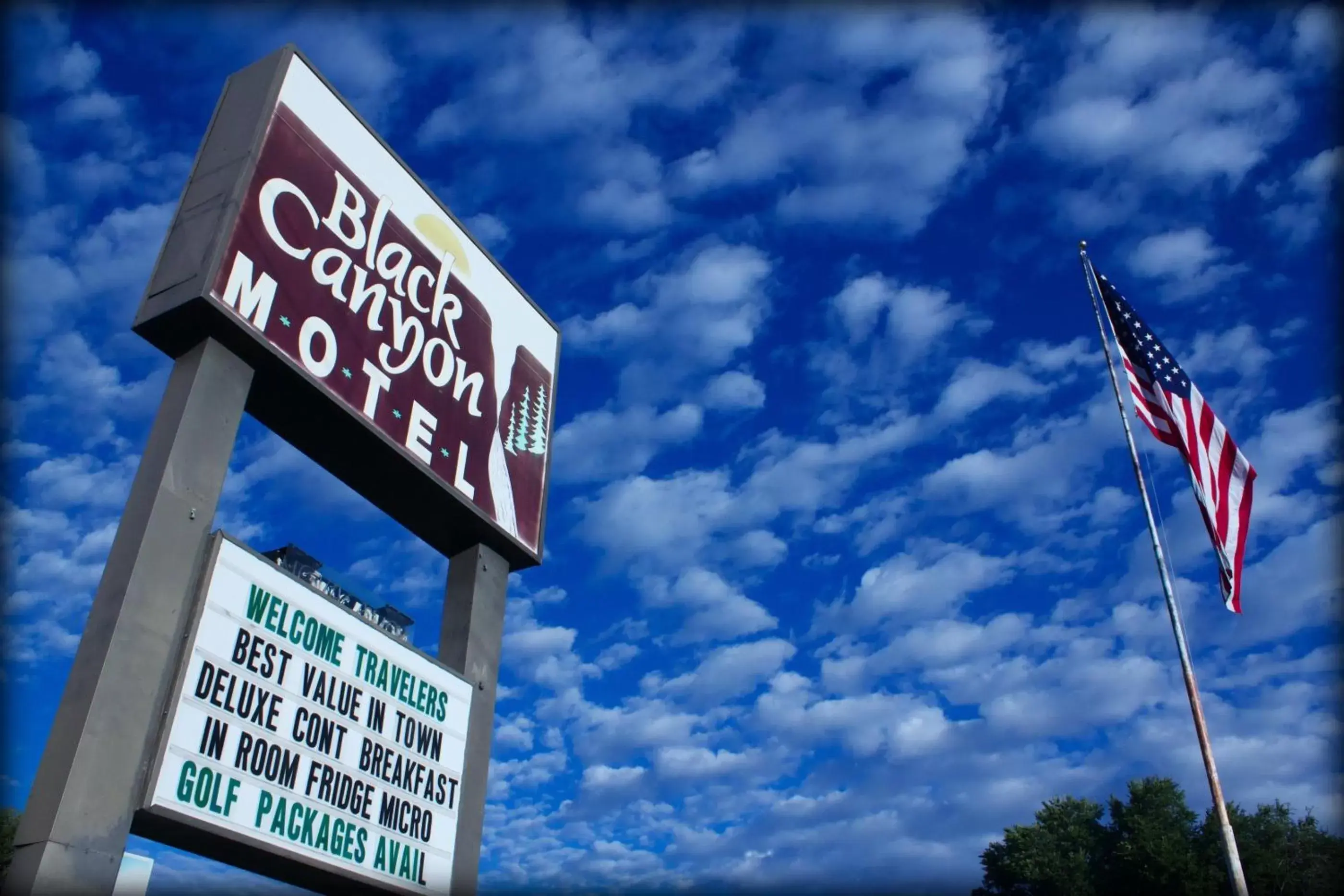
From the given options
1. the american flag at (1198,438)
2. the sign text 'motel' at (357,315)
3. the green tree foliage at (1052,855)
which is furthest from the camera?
the green tree foliage at (1052,855)

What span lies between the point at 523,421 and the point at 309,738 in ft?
23.9

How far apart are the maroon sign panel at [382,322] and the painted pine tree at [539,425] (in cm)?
3

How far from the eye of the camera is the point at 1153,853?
150 ft

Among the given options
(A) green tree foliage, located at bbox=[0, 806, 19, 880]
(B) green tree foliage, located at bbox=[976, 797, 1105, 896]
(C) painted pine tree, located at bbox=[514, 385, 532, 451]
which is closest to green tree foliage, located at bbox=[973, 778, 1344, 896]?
(B) green tree foliage, located at bbox=[976, 797, 1105, 896]

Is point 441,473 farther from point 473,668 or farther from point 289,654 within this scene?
point 289,654

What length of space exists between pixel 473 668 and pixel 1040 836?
44.0 m

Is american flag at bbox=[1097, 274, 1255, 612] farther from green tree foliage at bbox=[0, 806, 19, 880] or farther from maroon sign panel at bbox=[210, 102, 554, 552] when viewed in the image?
green tree foliage at bbox=[0, 806, 19, 880]

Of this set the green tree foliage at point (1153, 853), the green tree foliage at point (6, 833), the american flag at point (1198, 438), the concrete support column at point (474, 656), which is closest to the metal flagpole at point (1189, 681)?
the american flag at point (1198, 438)

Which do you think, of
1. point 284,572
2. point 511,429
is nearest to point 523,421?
point 511,429

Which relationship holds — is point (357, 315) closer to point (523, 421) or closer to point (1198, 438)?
point (523, 421)

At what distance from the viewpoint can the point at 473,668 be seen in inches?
588

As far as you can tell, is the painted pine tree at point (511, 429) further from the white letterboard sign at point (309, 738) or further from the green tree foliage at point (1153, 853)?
the green tree foliage at point (1153, 853)

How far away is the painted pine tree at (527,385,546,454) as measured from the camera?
1775 cm

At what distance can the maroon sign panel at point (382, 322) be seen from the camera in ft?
41.6
